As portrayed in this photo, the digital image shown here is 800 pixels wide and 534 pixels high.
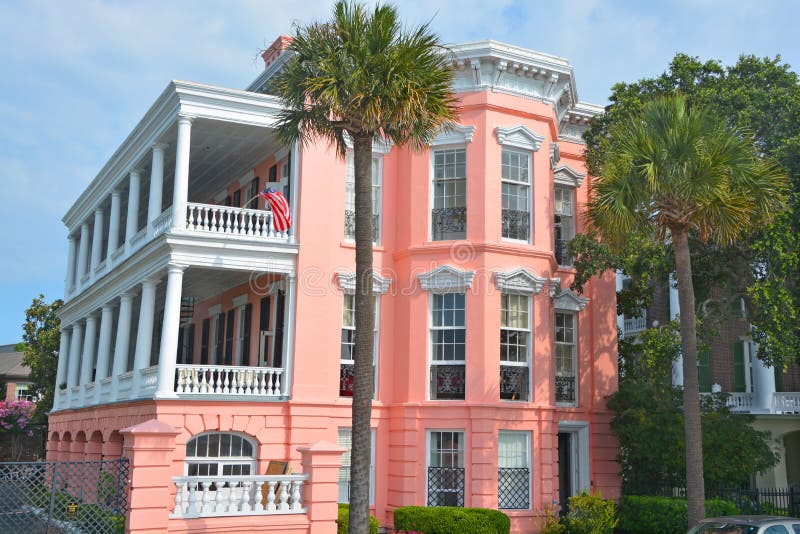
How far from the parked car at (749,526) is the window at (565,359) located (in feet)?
31.8

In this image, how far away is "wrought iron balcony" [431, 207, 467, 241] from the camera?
76.7 feet

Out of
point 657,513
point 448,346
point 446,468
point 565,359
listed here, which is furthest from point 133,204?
point 657,513

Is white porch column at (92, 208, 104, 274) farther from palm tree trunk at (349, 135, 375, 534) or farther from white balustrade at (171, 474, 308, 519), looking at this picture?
palm tree trunk at (349, 135, 375, 534)

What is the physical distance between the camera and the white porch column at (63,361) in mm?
34156

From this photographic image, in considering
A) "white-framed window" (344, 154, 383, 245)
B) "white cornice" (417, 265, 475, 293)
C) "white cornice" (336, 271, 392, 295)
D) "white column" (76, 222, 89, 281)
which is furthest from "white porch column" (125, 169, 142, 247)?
"white cornice" (417, 265, 475, 293)

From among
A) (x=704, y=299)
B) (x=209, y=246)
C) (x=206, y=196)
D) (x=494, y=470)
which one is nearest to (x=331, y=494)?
(x=494, y=470)

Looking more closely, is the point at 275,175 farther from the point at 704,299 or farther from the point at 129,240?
the point at 704,299

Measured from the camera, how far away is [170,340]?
20.8 m

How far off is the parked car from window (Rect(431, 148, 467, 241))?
10.4 meters

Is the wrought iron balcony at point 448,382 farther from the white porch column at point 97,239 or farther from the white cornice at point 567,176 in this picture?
the white porch column at point 97,239

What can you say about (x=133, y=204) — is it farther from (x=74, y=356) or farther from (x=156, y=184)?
(x=74, y=356)

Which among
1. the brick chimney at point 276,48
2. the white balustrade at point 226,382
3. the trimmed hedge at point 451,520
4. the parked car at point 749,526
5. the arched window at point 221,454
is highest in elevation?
the brick chimney at point 276,48

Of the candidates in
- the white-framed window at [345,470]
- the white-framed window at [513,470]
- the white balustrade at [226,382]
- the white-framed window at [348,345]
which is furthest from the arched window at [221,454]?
the white-framed window at [513,470]

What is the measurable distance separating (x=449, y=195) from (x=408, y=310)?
3432mm
